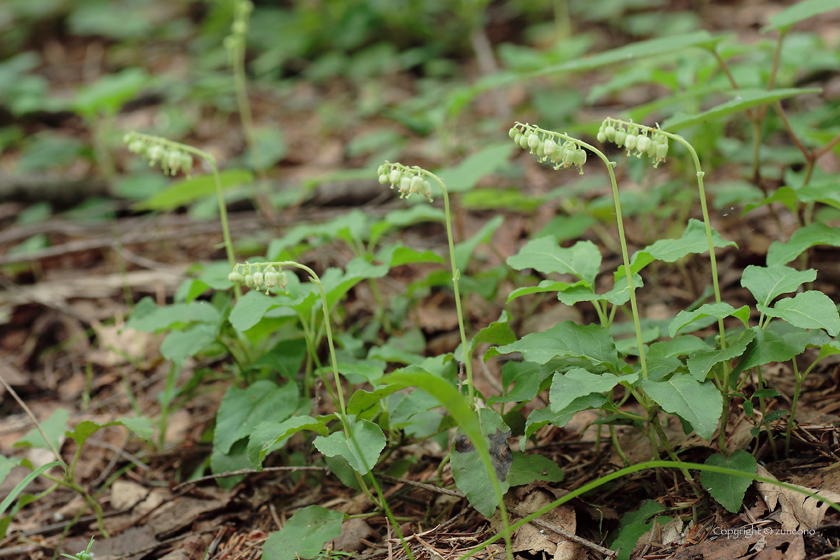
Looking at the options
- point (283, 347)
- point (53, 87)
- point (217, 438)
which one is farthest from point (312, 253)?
point (53, 87)

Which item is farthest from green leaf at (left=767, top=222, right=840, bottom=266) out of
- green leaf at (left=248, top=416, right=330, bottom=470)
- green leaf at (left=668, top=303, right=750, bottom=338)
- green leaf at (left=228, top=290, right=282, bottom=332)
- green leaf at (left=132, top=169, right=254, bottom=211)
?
green leaf at (left=132, top=169, right=254, bottom=211)

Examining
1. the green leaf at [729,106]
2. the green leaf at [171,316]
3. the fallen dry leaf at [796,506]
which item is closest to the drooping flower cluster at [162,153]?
the green leaf at [171,316]

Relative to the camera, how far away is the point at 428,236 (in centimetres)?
376

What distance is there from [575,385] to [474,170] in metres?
1.58

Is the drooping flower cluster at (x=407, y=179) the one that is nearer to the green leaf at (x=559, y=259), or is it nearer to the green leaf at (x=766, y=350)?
the green leaf at (x=559, y=259)

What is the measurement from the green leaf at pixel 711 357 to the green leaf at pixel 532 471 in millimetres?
476

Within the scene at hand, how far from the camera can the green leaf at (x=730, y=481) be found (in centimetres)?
145

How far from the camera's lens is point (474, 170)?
9.19ft

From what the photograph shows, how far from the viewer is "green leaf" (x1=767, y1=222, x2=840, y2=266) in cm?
177

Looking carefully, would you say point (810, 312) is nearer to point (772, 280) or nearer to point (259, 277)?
point (772, 280)

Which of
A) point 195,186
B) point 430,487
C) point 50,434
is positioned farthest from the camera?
point 195,186

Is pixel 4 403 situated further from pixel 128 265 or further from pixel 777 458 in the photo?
pixel 777 458

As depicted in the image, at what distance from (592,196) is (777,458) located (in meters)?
2.32

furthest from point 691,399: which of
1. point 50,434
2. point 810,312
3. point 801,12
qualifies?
point 50,434
